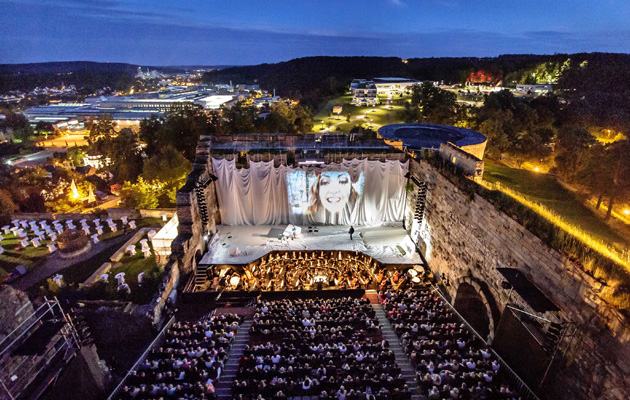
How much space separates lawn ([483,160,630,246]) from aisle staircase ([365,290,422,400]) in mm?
11305

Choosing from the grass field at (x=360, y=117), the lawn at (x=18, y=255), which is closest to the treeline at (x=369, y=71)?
the grass field at (x=360, y=117)

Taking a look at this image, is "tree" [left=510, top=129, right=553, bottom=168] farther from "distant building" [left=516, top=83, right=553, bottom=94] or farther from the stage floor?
"distant building" [left=516, top=83, right=553, bottom=94]

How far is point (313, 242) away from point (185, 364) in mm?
9832

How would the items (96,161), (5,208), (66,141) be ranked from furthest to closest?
(66,141)
(96,161)
(5,208)

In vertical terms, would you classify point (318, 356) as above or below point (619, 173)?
below

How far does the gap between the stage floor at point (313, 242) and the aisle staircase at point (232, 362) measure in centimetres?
466

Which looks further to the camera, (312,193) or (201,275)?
(312,193)

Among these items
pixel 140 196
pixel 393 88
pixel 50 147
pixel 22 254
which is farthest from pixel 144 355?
pixel 393 88

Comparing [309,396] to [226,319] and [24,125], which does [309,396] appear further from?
[24,125]

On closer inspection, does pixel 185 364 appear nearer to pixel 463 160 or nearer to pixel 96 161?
pixel 463 160

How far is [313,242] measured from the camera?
738 inches

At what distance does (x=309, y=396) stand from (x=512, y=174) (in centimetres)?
2791

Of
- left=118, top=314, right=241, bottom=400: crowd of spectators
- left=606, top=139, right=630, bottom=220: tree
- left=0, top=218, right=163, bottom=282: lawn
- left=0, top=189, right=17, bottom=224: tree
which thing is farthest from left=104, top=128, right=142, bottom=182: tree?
left=606, top=139, right=630, bottom=220: tree

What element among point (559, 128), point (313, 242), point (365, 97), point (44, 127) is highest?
point (365, 97)
